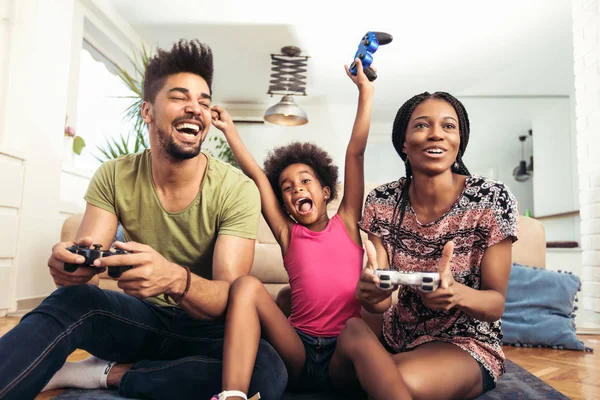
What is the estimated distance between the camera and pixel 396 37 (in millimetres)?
4648

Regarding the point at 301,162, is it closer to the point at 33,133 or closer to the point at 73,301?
the point at 73,301

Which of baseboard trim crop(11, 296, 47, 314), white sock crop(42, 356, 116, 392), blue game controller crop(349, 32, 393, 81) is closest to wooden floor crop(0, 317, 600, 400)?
white sock crop(42, 356, 116, 392)

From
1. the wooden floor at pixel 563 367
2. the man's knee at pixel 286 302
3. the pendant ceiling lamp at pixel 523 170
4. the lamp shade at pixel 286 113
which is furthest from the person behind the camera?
the pendant ceiling lamp at pixel 523 170

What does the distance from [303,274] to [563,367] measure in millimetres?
1226

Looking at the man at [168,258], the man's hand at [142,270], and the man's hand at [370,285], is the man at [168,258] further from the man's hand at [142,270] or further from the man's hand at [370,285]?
the man's hand at [370,285]

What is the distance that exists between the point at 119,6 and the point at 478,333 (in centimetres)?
431

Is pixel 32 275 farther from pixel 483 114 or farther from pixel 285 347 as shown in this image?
pixel 483 114

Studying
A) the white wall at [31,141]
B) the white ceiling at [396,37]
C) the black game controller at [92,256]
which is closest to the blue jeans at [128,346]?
the black game controller at [92,256]

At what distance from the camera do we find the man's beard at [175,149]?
1.38 metres

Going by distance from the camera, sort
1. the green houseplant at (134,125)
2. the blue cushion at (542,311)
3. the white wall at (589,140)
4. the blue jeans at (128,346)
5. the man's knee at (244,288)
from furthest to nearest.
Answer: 1. the green houseplant at (134,125)
2. the white wall at (589,140)
3. the blue cushion at (542,311)
4. the man's knee at (244,288)
5. the blue jeans at (128,346)

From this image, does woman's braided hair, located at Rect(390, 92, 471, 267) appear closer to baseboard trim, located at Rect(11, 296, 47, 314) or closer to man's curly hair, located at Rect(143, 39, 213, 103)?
man's curly hair, located at Rect(143, 39, 213, 103)

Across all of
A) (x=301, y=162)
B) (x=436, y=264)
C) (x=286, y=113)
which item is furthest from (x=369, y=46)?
(x=286, y=113)

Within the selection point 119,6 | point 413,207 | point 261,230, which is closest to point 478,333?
point 413,207

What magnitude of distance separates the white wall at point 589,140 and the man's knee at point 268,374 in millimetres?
2774
